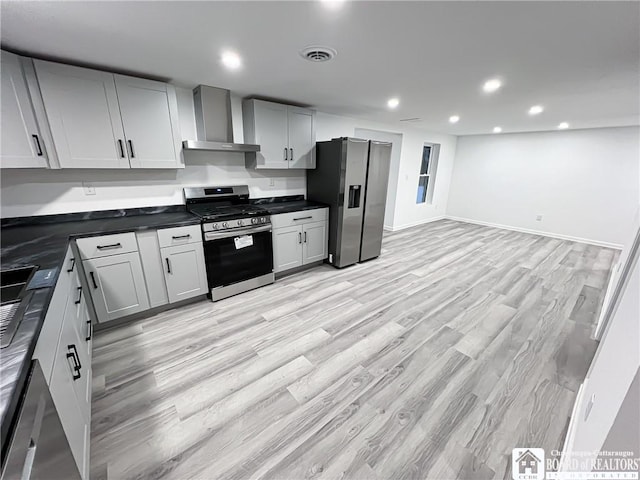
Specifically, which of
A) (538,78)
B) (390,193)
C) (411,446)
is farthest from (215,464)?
(390,193)

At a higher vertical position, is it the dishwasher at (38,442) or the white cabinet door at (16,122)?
the white cabinet door at (16,122)

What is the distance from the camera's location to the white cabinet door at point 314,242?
3480 mm

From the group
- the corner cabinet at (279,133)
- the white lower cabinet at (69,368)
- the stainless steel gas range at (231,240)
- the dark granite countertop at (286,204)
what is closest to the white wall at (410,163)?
the corner cabinet at (279,133)

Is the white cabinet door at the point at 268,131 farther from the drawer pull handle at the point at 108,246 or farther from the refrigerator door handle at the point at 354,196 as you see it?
the drawer pull handle at the point at 108,246

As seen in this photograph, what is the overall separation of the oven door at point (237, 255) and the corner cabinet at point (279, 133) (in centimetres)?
93

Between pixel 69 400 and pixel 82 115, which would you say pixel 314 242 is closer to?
pixel 82 115

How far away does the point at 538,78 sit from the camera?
2211mm

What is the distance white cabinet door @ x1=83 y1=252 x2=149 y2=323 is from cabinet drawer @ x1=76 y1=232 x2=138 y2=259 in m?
0.04

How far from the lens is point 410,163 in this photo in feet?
18.6

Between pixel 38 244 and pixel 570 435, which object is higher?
pixel 38 244

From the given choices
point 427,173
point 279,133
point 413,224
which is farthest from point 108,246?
point 427,173

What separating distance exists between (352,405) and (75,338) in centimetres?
174

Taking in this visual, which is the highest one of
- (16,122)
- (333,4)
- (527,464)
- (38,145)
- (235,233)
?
(333,4)

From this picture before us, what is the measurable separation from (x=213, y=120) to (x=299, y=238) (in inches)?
66.6
